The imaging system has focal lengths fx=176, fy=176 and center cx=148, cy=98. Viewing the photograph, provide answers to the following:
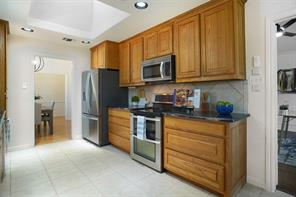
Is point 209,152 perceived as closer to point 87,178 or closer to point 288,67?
point 87,178

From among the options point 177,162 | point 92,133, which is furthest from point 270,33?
point 92,133

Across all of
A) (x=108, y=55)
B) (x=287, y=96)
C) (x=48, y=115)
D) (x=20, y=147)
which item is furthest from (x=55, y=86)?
(x=287, y=96)

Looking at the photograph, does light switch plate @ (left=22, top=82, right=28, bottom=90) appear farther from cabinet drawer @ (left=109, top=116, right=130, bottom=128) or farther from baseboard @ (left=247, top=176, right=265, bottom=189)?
baseboard @ (left=247, top=176, right=265, bottom=189)

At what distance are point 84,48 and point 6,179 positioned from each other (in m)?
3.28

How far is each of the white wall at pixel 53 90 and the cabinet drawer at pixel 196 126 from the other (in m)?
7.61

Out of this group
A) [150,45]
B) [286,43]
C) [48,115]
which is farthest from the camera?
[48,115]

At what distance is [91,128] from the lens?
13.0ft

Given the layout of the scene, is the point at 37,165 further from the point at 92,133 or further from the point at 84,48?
the point at 84,48

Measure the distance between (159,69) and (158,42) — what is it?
0.48m

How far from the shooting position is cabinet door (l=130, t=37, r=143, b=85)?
3.43 meters

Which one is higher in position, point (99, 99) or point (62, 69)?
point (62, 69)

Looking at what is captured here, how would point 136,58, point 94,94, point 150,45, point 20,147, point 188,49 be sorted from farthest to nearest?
point 94,94 → point 20,147 → point 136,58 → point 150,45 → point 188,49

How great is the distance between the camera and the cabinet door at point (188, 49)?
2439mm

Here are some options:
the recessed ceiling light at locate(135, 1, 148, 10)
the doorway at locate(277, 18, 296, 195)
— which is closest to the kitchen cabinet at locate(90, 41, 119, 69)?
the recessed ceiling light at locate(135, 1, 148, 10)
